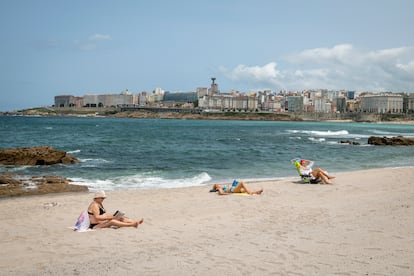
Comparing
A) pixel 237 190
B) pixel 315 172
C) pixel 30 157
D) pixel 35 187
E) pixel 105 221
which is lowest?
pixel 35 187

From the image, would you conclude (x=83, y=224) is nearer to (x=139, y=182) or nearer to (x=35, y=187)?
(x=35, y=187)

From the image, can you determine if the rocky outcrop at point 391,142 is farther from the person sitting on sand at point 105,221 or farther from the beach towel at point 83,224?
the beach towel at point 83,224

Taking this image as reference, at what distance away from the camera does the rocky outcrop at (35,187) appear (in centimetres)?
1407

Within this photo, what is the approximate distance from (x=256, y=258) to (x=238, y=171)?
14.5 metres

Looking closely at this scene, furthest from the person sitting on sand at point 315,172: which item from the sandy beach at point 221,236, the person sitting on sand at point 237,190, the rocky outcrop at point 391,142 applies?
the rocky outcrop at point 391,142

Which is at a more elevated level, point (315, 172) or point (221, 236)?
point (315, 172)

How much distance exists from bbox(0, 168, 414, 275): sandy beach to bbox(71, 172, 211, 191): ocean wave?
2.81 m

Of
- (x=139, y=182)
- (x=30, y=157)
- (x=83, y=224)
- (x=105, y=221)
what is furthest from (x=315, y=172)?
(x=30, y=157)

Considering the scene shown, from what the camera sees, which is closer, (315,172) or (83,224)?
(83,224)

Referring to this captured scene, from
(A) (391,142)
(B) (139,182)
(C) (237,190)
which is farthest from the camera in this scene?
(A) (391,142)

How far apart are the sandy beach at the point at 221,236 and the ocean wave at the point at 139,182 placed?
9.23 feet

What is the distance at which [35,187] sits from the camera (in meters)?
15.0

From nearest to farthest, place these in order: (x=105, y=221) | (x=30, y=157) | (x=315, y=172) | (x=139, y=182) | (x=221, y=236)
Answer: (x=221, y=236) → (x=105, y=221) → (x=315, y=172) → (x=139, y=182) → (x=30, y=157)

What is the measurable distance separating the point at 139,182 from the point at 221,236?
9479 mm
